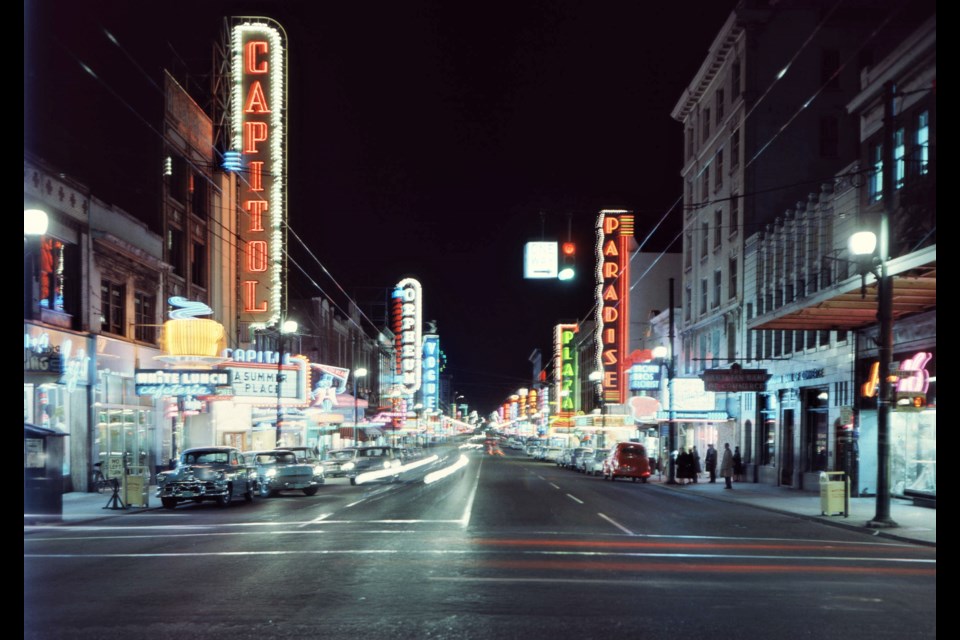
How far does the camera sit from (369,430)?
9531 centimetres

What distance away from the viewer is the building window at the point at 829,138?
4369cm

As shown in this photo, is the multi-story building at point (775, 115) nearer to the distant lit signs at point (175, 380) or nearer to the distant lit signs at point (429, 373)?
the distant lit signs at point (175, 380)

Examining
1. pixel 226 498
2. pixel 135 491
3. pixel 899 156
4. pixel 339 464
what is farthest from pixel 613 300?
pixel 135 491

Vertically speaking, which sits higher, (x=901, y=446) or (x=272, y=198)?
(x=272, y=198)

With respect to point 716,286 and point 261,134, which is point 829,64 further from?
point 261,134

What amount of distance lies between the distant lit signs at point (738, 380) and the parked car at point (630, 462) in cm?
724

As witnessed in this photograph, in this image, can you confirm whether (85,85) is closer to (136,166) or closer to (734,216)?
(136,166)

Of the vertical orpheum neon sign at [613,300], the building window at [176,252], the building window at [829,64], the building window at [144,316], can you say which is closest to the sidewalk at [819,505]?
the building window at [829,64]

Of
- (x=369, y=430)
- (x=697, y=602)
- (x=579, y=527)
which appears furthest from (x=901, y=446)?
(x=369, y=430)

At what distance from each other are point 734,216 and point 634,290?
31.8m

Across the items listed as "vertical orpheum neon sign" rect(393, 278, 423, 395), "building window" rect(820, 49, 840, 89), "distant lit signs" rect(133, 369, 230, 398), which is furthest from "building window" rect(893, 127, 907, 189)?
"vertical orpheum neon sign" rect(393, 278, 423, 395)

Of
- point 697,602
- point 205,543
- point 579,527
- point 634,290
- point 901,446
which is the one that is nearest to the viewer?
point 697,602

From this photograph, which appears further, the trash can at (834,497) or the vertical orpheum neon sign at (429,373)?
the vertical orpheum neon sign at (429,373)

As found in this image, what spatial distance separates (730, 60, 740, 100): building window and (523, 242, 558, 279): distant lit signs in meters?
14.7
